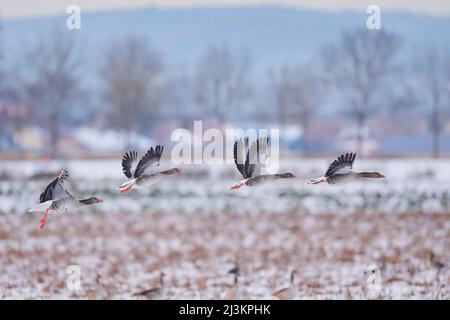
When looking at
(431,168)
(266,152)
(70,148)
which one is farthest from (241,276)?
(70,148)

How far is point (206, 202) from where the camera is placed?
17609 millimetres

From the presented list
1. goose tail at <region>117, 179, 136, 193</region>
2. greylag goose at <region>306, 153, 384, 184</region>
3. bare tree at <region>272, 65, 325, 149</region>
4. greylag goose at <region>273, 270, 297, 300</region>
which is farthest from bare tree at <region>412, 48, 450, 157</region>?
goose tail at <region>117, 179, 136, 193</region>

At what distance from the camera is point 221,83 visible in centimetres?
1438

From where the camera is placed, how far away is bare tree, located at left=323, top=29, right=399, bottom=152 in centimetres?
889

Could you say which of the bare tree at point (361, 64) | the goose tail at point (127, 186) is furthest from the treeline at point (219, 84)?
the goose tail at point (127, 186)

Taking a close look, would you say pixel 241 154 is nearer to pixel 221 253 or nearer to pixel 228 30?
pixel 221 253

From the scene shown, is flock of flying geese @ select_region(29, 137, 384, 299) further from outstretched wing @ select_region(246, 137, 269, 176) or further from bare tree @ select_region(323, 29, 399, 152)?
bare tree @ select_region(323, 29, 399, 152)

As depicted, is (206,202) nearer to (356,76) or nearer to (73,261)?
(73,261)

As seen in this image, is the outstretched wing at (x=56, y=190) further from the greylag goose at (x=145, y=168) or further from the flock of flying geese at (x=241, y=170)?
the greylag goose at (x=145, y=168)

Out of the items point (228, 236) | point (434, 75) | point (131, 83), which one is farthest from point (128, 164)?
point (228, 236)

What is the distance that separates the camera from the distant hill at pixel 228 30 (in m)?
7.51

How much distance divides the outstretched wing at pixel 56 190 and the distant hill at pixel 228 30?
1.76 m

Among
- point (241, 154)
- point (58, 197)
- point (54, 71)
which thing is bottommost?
point (58, 197)

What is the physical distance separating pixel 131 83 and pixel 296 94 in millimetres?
5552
